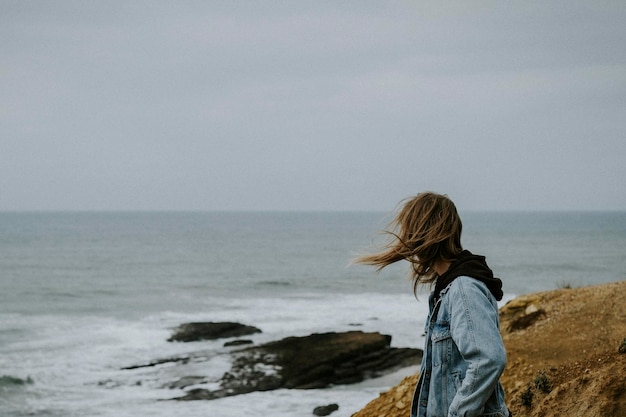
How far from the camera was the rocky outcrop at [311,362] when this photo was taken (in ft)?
59.2

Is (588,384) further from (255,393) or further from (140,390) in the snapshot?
(140,390)

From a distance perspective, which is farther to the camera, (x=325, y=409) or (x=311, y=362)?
(x=311, y=362)

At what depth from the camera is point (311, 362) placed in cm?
1945

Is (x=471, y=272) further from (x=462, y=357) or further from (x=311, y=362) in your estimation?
(x=311, y=362)

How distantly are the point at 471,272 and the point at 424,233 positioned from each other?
298mm

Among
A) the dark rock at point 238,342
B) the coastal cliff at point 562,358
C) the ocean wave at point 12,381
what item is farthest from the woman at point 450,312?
the dark rock at point 238,342

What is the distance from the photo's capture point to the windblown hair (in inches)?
130

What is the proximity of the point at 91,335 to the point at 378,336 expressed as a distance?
39.4 ft

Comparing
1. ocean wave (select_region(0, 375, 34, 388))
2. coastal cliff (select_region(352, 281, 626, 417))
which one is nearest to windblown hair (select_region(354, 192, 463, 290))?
coastal cliff (select_region(352, 281, 626, 417))

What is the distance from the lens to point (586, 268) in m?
56.7

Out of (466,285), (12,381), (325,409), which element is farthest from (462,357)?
(12,381)

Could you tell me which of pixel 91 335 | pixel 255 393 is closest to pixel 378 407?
pixel 255 393

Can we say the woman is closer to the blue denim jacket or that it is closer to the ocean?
the blue denim jacket

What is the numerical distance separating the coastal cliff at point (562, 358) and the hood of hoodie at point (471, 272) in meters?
Answer: 3.97
